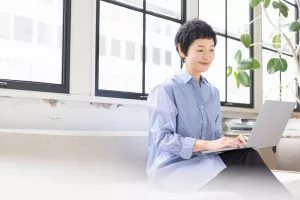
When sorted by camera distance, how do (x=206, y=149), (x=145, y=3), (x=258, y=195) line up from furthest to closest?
(x=145, y=3) < (x=206, y=149) < (x=258, y=195)

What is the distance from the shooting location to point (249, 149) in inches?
73.3

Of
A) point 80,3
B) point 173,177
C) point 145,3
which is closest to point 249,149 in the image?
point 173,177

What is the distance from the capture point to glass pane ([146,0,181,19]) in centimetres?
309

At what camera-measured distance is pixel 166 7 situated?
324 centimetres

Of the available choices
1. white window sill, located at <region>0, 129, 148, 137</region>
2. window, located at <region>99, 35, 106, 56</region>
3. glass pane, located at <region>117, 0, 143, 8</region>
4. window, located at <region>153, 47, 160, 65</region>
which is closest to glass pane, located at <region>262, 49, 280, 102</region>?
window, located at <region>153, 47, 160, 65</region>

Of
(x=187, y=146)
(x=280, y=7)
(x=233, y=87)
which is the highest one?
(x=280, y=7)

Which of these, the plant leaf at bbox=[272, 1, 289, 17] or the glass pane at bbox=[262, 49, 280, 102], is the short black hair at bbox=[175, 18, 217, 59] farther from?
the glass pane at bbox=[262, 49, 280, 102]

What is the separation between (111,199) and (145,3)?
2.30m

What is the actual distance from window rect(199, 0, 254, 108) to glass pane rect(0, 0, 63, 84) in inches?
65.4

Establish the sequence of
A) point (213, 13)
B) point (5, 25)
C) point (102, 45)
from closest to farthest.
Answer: point (5, 25)
point (102, 45)
point (213, 13)

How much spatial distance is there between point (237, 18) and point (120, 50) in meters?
1.78

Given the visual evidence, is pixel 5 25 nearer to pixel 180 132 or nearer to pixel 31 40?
pixel 31 40

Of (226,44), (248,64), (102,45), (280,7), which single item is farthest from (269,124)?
(226,44)

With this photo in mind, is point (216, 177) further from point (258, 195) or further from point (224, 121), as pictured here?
point (224, 121)
